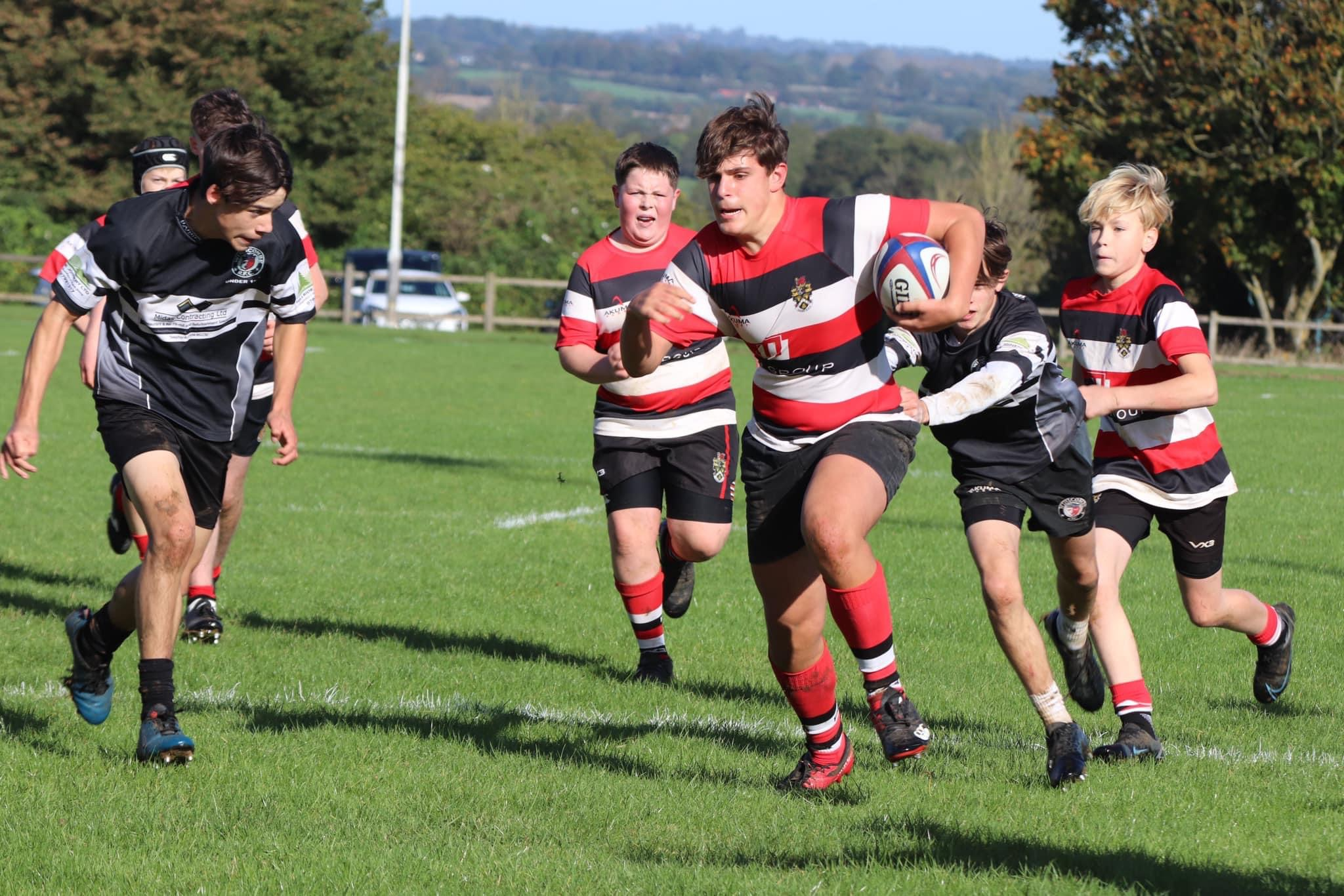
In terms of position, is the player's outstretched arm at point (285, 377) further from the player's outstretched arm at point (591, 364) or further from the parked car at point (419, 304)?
the parked car at point (419, 304)

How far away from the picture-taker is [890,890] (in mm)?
4082

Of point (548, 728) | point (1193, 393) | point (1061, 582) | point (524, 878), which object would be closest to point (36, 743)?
point (548, 728)

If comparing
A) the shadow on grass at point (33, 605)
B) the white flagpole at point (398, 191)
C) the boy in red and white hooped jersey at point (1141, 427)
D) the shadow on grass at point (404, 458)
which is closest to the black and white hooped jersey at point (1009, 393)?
the boy in red and white hooped jersey at point (1141, 427)

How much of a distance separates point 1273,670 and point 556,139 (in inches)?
3248

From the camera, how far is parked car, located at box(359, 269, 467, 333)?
37.2m

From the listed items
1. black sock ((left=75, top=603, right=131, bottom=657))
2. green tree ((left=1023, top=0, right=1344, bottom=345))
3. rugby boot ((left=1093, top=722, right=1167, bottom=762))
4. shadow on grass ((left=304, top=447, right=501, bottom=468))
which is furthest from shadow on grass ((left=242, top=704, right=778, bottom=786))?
green tree ((left=1023, top=0, right=1344, bottom=345))

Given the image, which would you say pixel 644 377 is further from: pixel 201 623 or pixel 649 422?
pixel 201 623

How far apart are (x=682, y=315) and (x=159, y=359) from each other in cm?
209

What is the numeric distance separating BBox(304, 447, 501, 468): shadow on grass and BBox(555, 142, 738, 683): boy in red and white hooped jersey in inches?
281

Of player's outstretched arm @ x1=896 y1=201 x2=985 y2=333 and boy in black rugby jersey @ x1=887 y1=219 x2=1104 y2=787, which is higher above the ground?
player's outstretched arm @ x1=896 y1=201 x2=985 y2=333

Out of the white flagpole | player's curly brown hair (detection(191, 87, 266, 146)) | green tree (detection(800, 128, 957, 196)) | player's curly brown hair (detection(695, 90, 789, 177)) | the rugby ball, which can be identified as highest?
player's curly brown hair (detection(695, 90, 789, 177))

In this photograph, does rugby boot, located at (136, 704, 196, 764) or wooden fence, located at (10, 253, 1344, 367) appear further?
wooden fence, located at (10, 253, 1344, 367)

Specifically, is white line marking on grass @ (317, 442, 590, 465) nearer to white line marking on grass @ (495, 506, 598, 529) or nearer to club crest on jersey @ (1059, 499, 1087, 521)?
white line marking on grass @ (495, 506, 598, 529)

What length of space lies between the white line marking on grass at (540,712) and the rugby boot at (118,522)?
53.4 inches
